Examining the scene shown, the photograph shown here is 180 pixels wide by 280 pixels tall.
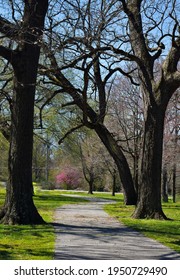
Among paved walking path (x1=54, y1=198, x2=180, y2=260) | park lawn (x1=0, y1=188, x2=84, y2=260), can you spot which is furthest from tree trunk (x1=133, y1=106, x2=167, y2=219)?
park lawn (x1=0, y1=188, x2=84, y2=260)

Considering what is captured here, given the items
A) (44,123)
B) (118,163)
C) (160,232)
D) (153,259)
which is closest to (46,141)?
(44,123)

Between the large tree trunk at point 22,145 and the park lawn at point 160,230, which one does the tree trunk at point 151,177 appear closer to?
the park lawn at point 160,230

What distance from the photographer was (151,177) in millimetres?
14945

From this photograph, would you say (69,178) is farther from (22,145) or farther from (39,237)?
(39,237)

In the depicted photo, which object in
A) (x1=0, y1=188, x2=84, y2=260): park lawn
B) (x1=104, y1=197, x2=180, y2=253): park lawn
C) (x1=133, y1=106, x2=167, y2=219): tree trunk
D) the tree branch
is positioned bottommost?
(x1=0, y1=188, x2=84, y2=260): park lawn

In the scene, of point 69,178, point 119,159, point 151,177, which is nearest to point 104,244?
point 151,177

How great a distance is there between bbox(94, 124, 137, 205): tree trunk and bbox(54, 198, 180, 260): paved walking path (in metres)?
8.61

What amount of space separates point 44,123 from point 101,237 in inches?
770

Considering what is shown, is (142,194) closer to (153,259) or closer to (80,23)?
(80,23)

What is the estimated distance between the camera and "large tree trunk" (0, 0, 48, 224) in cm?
1267

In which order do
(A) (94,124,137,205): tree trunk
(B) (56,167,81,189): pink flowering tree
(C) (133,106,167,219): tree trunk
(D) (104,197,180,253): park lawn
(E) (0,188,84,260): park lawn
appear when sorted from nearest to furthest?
1. (E) (0,188,84,260): park lawn
2. (D) (104,197,180,253): park lawn
3. (C) (133,106,167,219): tree trunk
4. (A) (94,124,137,205): tree trunk
5. (B) (56,167,81,189): pink flowering tree

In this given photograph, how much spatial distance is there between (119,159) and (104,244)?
13047 mm

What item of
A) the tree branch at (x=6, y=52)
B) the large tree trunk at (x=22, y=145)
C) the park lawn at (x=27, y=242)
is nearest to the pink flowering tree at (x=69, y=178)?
the large tree trunk at (x=22, y=145)

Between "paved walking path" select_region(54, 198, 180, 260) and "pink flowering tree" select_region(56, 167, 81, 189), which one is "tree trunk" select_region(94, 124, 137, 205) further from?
"pink flowering tree" select_region(56, 167, 81, 189)
